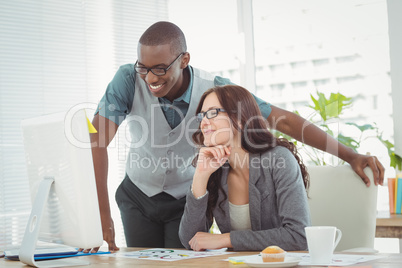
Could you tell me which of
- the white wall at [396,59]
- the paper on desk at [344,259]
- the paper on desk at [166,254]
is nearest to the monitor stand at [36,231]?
the paper on desk at [166,254]

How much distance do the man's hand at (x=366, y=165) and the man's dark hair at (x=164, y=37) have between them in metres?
0.88

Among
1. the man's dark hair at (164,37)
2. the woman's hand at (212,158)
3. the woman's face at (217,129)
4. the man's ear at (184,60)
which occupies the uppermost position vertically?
the man's dark hair at (164,37)

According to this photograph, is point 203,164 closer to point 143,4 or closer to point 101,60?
point 101,60

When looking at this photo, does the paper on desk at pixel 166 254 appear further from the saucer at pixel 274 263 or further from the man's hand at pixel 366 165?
the man's hand at pixel 366 165

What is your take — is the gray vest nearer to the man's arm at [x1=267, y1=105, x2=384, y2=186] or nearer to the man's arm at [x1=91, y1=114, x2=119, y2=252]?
the man's arm at [x1=91, y1=114, x2=119, y2=252]

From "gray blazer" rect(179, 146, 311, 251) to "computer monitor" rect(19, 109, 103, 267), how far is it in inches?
20.3

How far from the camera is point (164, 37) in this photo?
1989 mm

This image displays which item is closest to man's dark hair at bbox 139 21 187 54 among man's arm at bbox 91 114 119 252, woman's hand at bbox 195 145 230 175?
man's arm at bbox 91 114 119 252

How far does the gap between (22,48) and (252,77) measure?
5.91ft

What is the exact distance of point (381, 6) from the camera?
11.4 feet

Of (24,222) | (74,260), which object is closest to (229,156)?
(74,260)

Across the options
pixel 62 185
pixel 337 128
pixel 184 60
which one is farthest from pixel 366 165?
pixel 337 128

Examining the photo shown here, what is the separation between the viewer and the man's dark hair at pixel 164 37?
196 centimetres

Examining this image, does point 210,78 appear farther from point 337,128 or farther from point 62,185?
point 337,128
